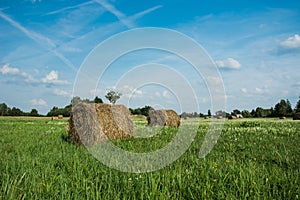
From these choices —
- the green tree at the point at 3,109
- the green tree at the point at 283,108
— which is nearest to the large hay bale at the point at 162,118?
the green tree at the point at 283,108

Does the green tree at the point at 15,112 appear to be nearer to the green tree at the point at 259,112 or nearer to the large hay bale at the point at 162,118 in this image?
the green tree at the point at 259,112

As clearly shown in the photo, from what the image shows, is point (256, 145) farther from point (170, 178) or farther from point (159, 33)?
point (170, 178)

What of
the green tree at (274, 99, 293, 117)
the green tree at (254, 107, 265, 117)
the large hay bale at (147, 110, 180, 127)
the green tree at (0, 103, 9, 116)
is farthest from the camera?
the green tree at (254, 107, 265, 117)

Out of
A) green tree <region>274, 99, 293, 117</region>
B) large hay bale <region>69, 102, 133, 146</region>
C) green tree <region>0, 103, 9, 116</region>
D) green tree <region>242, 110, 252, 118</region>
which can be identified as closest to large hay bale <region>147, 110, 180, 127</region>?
large hay bale <region>69, 102, 133, 146</region>

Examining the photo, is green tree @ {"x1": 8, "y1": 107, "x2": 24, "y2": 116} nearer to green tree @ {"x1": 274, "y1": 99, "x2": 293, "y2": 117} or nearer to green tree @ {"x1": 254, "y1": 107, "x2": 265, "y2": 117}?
green tree @ {"x1": 254, "y1": 107, "x2": 265, "y2": 117}

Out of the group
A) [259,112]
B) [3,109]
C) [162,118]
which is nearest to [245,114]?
[259,112]

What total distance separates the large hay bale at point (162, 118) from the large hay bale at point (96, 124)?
26.5 feet

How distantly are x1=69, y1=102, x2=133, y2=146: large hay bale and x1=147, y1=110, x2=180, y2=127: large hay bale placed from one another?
8091mm

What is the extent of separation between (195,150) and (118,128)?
490cm

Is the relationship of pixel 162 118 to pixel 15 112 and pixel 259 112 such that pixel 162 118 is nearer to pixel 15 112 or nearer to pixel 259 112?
pixel 259 112

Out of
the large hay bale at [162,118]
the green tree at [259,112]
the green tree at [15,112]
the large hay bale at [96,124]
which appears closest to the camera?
the large hay bale at [96,124]

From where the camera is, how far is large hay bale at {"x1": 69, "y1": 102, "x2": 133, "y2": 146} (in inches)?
416

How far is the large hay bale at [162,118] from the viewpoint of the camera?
21.1 m

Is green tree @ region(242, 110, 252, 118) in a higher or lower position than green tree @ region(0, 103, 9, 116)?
lower
